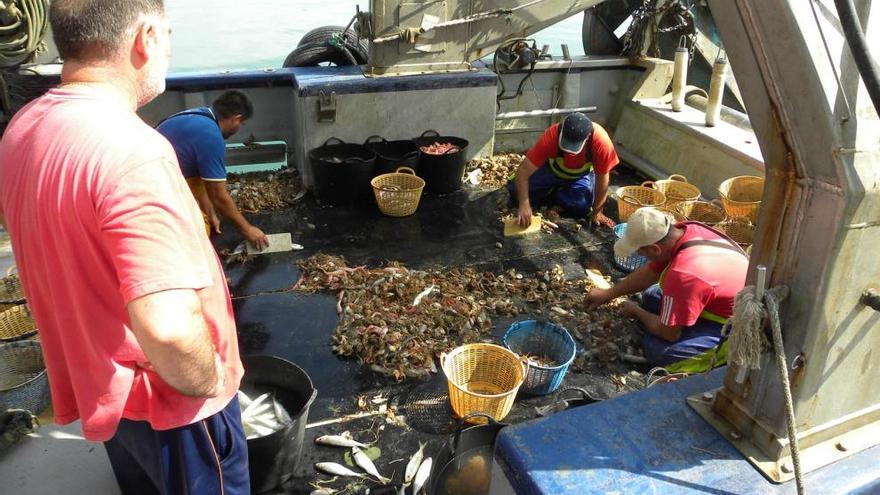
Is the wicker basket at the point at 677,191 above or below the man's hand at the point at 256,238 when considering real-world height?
above

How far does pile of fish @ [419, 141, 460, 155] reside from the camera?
7.12 m

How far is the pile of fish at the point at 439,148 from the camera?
7.12 m

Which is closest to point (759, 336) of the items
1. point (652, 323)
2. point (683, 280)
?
point (683, 280)

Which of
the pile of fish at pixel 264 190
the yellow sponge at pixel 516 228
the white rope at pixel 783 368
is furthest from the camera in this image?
the pile of fish at pixel 264 190

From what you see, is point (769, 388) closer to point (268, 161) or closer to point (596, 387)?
point (596, 387)

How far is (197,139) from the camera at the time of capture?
4641 mm

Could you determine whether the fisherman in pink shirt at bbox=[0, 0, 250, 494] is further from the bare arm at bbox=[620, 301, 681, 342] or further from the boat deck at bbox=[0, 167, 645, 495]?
the bare arm at bbox=[620, 301, 681, 342]

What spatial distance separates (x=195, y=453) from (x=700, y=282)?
3.14 m

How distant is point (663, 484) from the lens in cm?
210

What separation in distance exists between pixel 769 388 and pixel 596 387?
2101mm

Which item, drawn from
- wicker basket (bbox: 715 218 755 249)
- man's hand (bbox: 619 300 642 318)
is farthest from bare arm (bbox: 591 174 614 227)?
man's hand (bbox: 619 300 642 318)

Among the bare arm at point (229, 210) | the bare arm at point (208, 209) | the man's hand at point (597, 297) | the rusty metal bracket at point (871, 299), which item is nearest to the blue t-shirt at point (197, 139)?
the bare arm at point (229, 210)

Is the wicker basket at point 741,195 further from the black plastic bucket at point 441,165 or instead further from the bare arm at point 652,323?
the black plastic bucket at point 441,165

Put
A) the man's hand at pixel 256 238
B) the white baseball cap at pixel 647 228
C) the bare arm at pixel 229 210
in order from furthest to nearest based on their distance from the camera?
the man's hand at pixel 256 238 < the bare arm at pixel 229 210 < the white baseball cap at pixel 647 228
